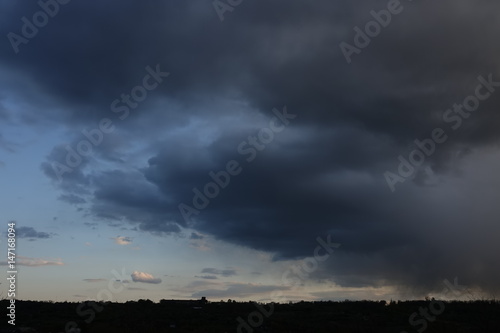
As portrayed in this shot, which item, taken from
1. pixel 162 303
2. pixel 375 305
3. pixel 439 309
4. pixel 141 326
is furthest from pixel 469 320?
pixel 162 303

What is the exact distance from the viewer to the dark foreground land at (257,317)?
30.8 metres

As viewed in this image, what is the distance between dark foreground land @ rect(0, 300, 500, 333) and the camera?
30.8m

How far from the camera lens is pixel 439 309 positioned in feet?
125

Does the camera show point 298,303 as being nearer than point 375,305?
No

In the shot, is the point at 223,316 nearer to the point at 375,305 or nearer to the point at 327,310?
the point at 327,310

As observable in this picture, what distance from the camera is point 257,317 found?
35.3m

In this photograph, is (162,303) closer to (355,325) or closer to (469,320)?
(355,325)

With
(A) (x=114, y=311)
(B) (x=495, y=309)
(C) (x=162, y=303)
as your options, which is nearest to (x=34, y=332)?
(A) (x=114, y=311)

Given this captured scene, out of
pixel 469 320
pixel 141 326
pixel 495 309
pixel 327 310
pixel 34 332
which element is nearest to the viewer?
pixel 34 332

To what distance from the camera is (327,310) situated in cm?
3962

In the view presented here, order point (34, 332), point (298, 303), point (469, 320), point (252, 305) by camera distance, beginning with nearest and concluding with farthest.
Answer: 1. point (34, 332)
2. point (469, 320)
3. point (252, 305)
4. point (298, 303)

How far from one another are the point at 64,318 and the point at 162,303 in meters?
10.4

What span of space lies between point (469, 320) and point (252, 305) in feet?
53.9

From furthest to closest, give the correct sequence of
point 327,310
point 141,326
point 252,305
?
point 252,305 → point 327,310 → point 141,326
